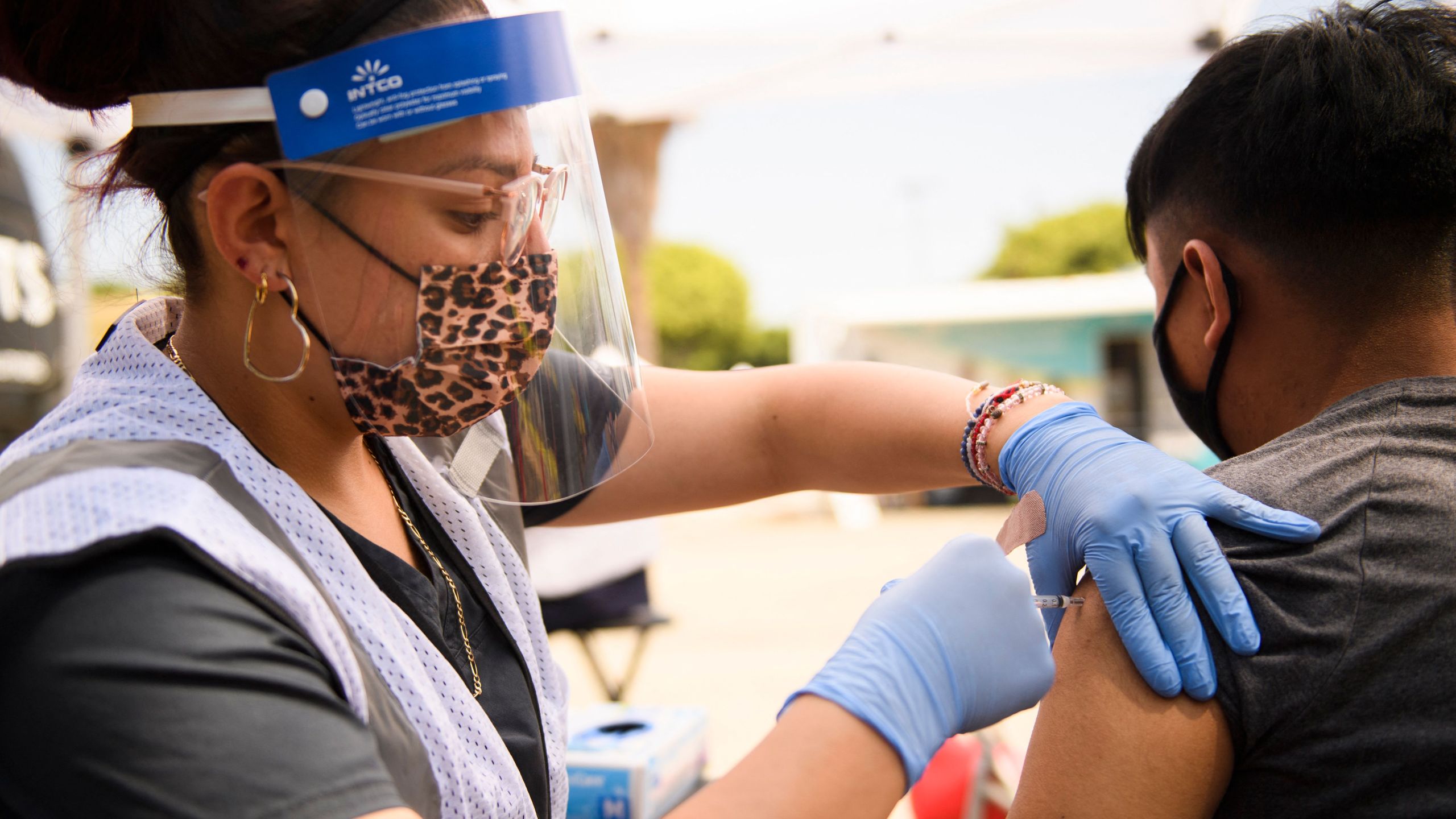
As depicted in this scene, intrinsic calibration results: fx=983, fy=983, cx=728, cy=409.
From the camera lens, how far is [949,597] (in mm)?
1034

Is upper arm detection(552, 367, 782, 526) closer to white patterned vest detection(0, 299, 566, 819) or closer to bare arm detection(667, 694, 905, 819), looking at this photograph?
white patterned vest detection(0, 299, 566, 819)

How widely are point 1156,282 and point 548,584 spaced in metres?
2.38

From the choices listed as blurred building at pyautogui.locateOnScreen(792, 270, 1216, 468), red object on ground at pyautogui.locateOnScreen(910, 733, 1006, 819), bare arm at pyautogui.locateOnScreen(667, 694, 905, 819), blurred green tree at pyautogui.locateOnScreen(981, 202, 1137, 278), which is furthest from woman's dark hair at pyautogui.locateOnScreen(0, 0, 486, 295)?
blurred green tree at pyautogui.locateOnScreen(981, 202, 1137, 278)

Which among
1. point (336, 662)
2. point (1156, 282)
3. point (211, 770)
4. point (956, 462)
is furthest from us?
point (956, 462)

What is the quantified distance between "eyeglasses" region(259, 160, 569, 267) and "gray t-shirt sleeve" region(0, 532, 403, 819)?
1.53 feet

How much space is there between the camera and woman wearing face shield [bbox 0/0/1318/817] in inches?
31.3

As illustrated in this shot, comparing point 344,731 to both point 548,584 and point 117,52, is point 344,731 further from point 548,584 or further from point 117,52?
point 548,584

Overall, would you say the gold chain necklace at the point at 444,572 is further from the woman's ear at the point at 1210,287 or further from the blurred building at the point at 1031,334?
the blurred building at the point at 1031,334

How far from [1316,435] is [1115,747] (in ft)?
1.41

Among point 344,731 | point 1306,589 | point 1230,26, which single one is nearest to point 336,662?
point 344,731

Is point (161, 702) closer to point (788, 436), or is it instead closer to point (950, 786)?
point (788, 436)

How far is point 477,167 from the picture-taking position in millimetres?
1141

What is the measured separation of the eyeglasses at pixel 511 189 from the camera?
3.61 ft

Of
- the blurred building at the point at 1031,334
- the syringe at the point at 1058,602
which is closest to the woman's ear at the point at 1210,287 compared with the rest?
the syringe at the point at 1058,602
